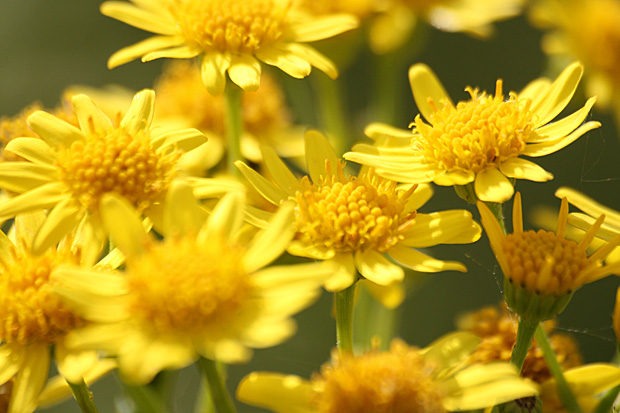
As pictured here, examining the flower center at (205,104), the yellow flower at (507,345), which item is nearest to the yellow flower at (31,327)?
the yellow flower at (507,345)

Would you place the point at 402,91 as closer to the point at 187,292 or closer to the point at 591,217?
the point at 591,217

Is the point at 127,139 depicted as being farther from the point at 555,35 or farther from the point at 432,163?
the point at 555,35

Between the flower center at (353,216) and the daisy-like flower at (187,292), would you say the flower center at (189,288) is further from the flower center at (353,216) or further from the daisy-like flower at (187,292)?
the flower center at (353,216)

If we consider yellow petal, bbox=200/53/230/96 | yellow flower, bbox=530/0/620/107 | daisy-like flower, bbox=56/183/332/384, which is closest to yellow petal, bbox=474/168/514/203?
daisy-like flower, bbox=56/183/332/384

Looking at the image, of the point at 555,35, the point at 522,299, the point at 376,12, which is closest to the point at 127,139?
the point at 522,299

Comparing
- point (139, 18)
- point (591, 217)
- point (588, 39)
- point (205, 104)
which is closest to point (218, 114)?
point (205, 104)

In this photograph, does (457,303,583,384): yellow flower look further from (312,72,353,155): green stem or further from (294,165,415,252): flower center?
(312,72,353,155): green stem
